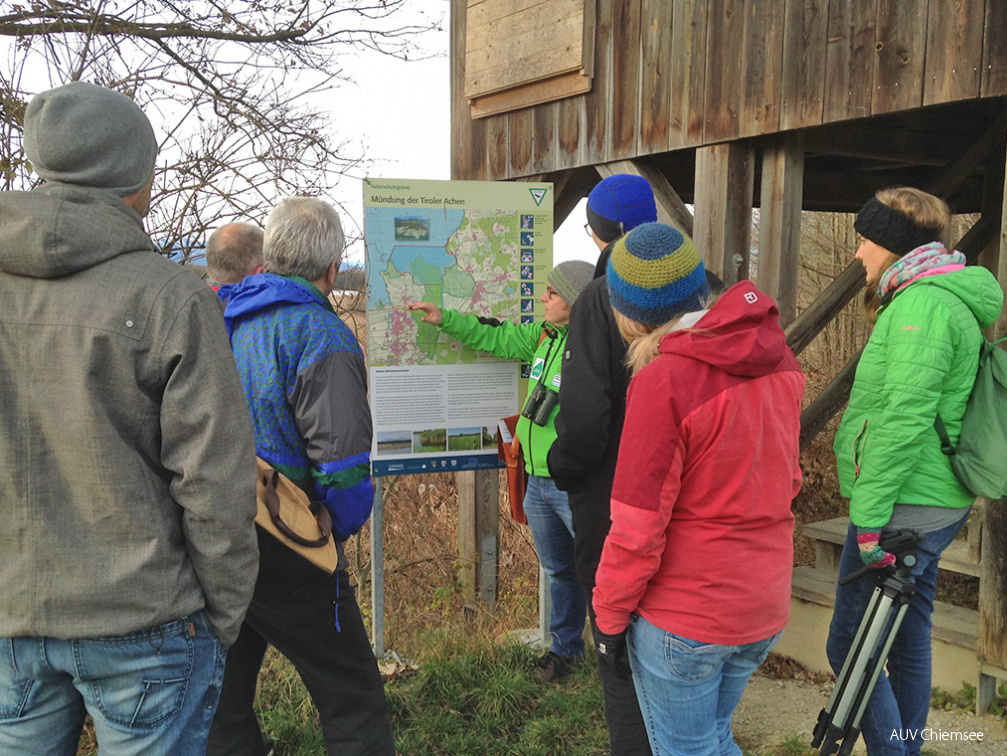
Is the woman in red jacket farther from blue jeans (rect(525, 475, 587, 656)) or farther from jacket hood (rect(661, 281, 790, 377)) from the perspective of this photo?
blue jeans (rect(525, 475, 587, 656))

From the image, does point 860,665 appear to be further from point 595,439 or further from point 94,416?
point 94,416

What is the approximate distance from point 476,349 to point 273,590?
5.57 ft

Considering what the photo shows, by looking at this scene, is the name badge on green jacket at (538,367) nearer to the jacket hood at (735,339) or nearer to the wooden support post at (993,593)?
the jacket hood at (735,339)

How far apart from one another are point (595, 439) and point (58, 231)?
1.50 metres

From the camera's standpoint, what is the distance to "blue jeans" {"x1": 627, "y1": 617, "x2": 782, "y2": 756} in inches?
74.3

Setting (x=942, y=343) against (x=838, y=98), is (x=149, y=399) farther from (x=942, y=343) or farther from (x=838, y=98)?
(x=838, y=98)

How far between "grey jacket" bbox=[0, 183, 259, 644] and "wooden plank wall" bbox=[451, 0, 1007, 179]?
9.74ft

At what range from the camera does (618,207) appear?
9.43 ft

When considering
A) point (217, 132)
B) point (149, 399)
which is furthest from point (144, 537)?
point (217, 132)

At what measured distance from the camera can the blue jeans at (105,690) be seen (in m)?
1.54

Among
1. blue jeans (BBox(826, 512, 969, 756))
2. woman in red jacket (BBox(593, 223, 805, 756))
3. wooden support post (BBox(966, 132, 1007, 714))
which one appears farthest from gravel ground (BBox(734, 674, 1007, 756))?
woman in red jacket (BBox(593, 223, 805, 756))

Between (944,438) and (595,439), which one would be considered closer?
(595,439)

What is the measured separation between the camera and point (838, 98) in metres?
3.54

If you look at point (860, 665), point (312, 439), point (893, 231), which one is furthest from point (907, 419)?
point (312, 439)
